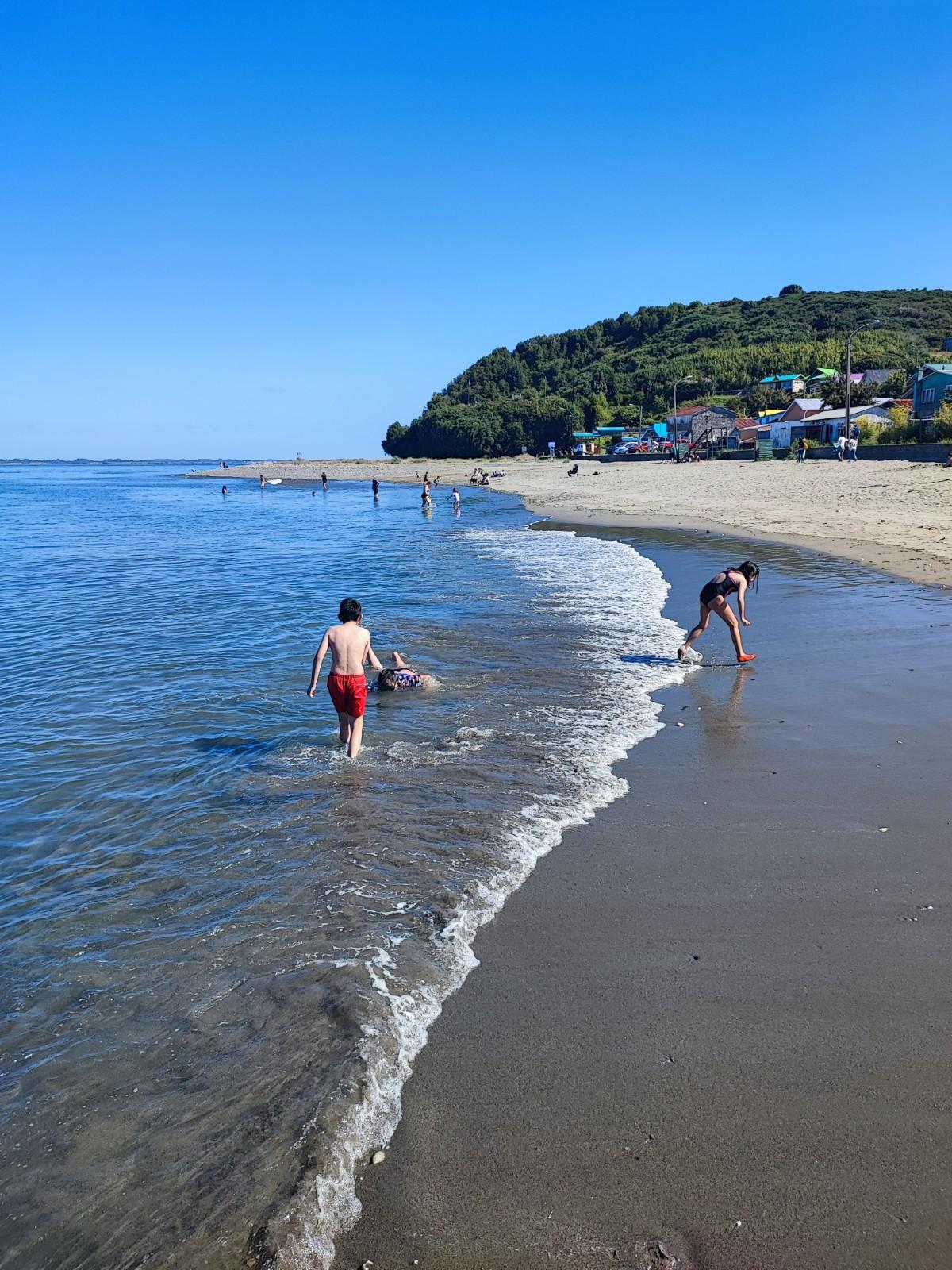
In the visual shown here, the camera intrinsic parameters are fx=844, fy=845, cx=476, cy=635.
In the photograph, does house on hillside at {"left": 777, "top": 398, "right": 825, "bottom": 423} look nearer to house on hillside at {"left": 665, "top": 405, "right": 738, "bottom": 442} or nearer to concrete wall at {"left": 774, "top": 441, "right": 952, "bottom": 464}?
house on hillside at {"left": 665, "top": 405, "right": 738, "bottom": 442}

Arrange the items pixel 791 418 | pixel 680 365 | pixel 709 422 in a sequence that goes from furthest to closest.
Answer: pixel 680 365, pixel 709 422, pixel 791 418

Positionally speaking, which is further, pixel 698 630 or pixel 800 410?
pixel 800 410

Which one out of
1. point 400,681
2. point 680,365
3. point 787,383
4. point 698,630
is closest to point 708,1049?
point 400,681

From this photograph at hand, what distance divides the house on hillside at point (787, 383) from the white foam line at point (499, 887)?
105142mm

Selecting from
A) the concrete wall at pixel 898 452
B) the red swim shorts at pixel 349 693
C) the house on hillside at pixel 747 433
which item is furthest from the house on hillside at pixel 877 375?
the red swim shorts at pixel 349 693

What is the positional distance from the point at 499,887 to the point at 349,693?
10.1 ft

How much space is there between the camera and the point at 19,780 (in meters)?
7.89

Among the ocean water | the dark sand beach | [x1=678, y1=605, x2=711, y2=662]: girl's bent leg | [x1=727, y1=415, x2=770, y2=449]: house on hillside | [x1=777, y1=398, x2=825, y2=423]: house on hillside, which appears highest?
[x1=777, y1=398, x2=825, y2=423]: house on hillside

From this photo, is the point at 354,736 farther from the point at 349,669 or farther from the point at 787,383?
the point at 787,383

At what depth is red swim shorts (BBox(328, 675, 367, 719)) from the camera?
802 centimetres

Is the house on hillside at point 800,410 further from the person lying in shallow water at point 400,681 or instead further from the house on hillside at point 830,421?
the person lying in shallow water at point 400,681

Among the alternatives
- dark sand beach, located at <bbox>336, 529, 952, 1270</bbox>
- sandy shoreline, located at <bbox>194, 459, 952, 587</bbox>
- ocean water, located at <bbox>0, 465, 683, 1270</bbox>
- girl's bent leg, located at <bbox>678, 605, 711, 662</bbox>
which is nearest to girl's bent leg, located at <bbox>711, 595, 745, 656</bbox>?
girl's bent leg, located at <bbox>678, 605, 711, 662</bbox>

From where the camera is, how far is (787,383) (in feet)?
375

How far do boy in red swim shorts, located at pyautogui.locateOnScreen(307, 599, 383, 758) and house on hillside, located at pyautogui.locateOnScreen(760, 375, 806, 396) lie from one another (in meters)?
112
